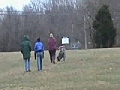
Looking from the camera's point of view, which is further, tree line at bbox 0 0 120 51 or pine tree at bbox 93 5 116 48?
tree line at bbox 0 0 120 51

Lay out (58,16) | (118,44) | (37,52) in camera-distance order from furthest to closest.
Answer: (58,16), (118,44), (37,52)

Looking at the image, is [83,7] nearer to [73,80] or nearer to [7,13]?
[7,13]

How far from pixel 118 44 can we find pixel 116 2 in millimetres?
7813

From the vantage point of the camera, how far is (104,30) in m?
59.1

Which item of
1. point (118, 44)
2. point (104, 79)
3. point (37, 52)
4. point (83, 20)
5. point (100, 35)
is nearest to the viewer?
point (104, 79)

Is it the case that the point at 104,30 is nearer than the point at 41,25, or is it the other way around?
the point at 104,30

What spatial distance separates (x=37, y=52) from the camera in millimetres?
21000

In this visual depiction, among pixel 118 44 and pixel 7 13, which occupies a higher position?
pixel 7 13

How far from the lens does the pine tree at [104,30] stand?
2325 inches

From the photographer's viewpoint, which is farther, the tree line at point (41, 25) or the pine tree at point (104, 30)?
the tree line at point (41, 25)

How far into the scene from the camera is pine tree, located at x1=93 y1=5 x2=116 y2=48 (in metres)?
59.1

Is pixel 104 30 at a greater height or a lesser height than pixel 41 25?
lesser

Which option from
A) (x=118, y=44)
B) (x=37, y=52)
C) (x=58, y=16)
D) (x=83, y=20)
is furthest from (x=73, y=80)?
(x=58, y=16)

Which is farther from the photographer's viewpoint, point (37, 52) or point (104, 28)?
point (104, 28)
